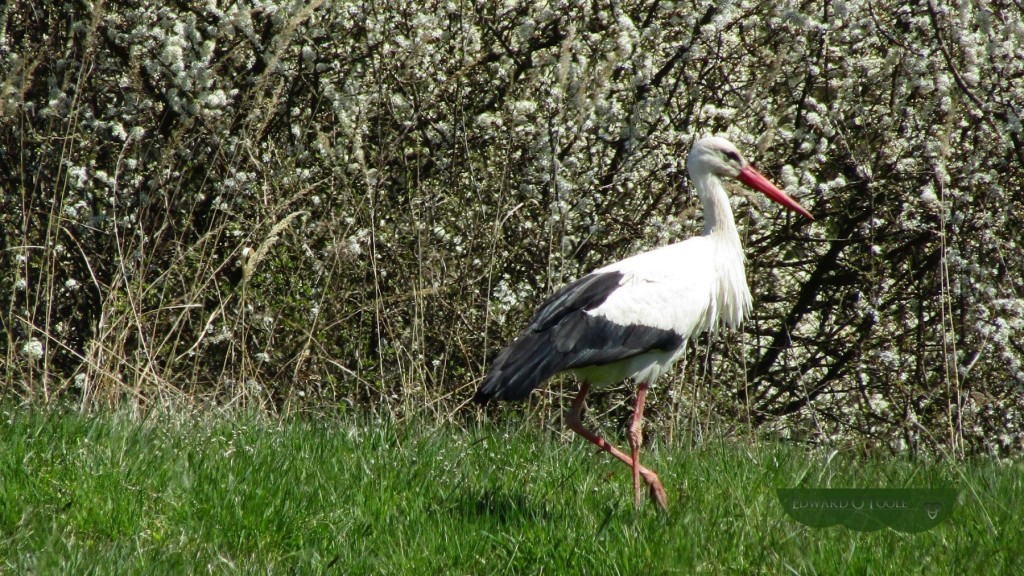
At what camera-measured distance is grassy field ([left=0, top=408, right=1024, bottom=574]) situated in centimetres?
291

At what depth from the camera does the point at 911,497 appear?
10.3 feet

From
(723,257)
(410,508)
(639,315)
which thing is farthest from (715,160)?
(410,508)

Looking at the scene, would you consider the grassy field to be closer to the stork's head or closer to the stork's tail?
the stork's tail

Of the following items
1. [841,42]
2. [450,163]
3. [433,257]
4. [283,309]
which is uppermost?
[841,42]

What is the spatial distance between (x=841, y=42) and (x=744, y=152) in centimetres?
94

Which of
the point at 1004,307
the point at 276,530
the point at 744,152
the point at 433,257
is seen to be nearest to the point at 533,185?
the point at 433,257

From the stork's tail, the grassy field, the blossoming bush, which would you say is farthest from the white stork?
the blossoming bush

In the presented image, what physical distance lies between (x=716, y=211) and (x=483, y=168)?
1762mm

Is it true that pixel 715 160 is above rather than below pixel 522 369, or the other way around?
above

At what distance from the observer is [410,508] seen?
3.35m

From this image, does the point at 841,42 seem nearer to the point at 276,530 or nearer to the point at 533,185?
the point at 533,185

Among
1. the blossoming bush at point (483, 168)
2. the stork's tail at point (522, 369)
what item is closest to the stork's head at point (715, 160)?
the blossoming bush at point (483, 168)

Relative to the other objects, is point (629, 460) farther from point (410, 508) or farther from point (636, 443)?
point (410, 508)

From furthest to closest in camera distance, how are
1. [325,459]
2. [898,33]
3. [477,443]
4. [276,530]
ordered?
[898,33], [477,443], [325,459], [276,530]
